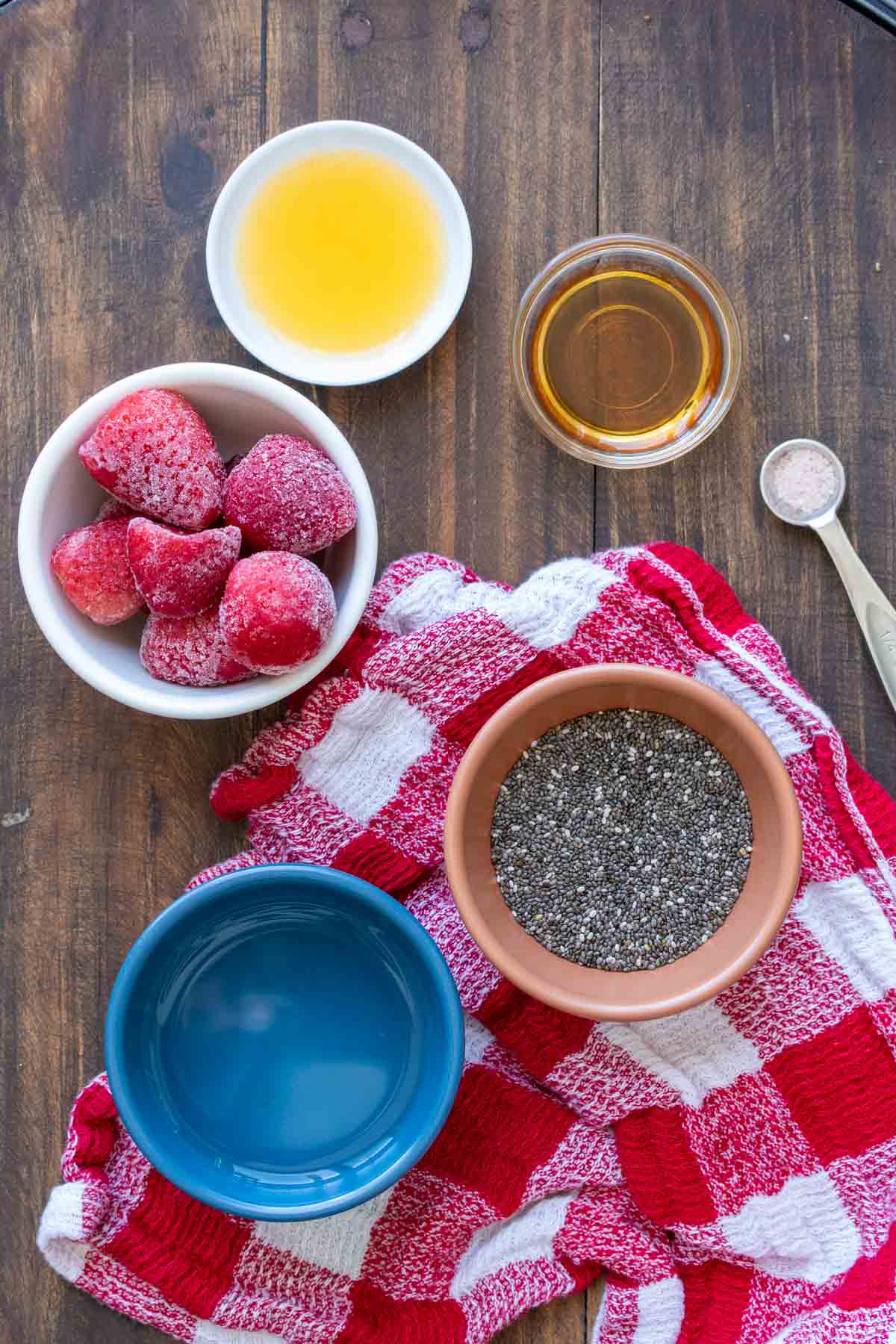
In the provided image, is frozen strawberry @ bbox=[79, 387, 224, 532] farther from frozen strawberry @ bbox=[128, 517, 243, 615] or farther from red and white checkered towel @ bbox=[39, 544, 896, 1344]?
red and white checkered towel @ bbox=[39, 544, 896, 1344]

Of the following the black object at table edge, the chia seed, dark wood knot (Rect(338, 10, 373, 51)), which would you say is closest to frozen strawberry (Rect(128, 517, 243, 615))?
the chia seed

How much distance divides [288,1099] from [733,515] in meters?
0.59

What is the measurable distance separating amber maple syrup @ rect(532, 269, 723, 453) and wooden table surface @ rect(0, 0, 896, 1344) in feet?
0.11

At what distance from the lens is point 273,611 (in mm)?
779

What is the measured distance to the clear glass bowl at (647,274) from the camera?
0.94 metres

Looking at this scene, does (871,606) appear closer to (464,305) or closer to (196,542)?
(464,305)

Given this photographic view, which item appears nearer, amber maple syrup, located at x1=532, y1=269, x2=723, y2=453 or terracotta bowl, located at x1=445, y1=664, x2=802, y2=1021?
terracotta bowl, located at x1=445, y1=664, x2=802, y2=1021

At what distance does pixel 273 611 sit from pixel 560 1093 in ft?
1.52

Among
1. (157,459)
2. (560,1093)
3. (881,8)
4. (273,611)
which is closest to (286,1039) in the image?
(560,1093)

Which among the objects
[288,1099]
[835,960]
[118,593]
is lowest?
[288,1099]

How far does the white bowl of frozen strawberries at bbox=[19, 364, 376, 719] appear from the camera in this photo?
79 cm

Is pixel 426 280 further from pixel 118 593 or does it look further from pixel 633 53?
pixel 118 593

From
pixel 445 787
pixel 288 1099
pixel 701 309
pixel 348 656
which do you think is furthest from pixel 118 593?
pixel 701 309

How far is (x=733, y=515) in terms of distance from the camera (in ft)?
3.16
